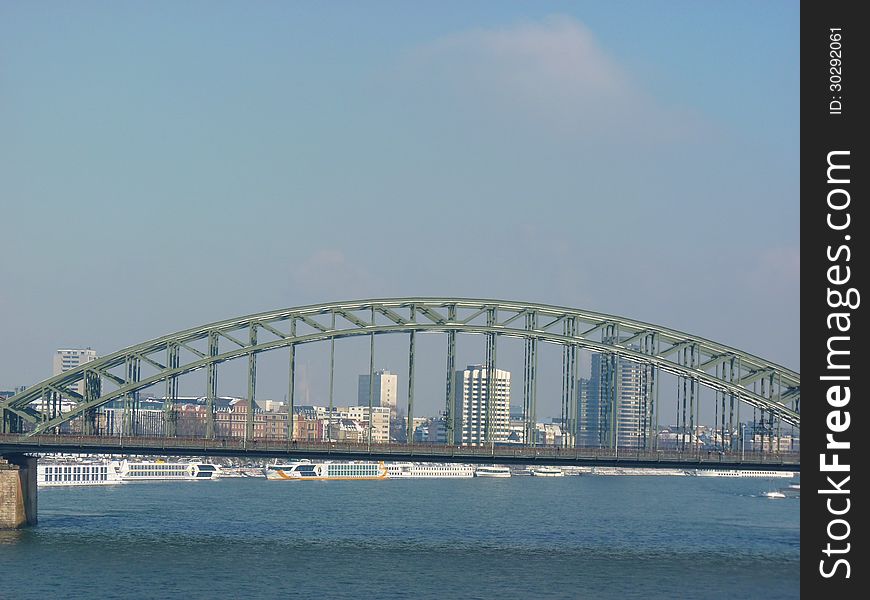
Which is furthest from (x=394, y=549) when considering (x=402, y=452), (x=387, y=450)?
(x=387, y=450)

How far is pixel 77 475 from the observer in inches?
5743

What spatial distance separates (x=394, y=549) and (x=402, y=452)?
584cm

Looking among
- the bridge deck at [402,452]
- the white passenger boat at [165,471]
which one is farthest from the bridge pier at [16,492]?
the white passenger boat at [165,471]

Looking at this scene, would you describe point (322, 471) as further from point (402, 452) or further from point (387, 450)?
point (402, 452)

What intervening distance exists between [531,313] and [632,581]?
84.2 feet

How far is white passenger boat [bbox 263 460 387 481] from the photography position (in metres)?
178

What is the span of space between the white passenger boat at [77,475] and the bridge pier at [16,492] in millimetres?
52342

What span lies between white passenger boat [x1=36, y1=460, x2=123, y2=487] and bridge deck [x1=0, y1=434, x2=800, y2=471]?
56287mm

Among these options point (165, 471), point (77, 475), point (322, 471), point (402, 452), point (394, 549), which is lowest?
point (322, 471)

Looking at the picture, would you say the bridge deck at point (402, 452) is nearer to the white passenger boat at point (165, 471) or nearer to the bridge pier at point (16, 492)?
the bridge pier at point (16, 492)

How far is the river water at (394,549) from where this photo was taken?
62531 millimetres

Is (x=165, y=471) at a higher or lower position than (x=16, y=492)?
lower

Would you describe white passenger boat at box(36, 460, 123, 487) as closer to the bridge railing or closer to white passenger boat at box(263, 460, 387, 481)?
white passenger boat at box(263, 460, 387, 481)

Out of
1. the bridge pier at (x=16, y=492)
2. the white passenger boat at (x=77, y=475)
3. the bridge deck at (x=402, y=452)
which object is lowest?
the white passenger boat at (x=77, y=475)
